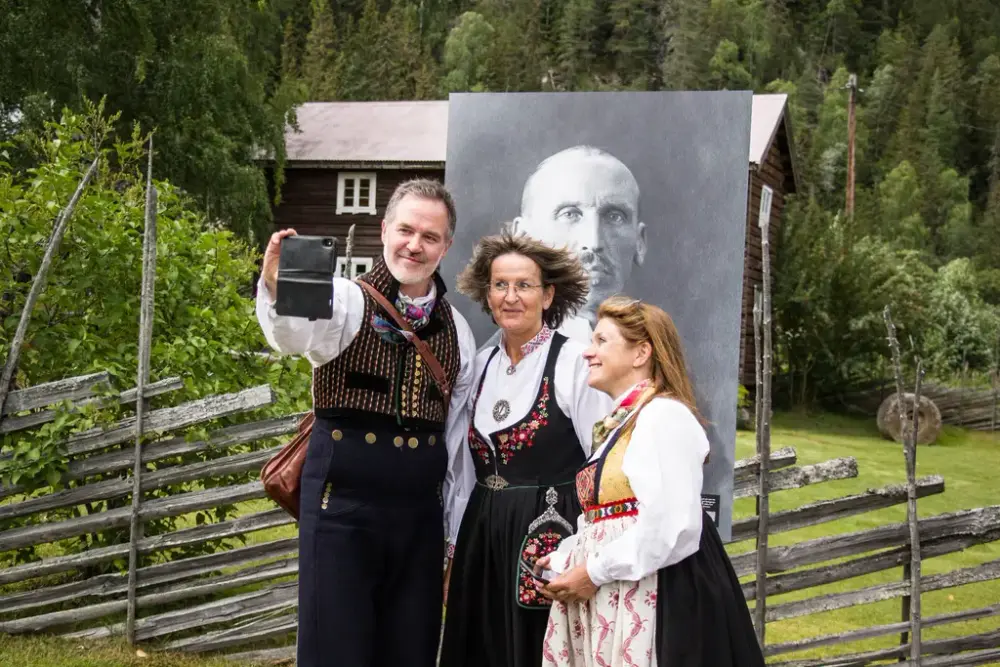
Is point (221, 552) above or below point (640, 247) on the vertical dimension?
below

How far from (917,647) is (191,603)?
11.6 ft

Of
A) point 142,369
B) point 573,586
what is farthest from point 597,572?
point 142,369

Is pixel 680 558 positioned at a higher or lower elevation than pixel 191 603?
higher

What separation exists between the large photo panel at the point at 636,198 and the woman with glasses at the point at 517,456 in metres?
0.73

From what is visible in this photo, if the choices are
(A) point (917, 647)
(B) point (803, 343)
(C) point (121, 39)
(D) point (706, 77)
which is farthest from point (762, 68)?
(A) point (917, 647)

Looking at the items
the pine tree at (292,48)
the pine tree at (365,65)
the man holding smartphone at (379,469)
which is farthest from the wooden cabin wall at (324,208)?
the pine tree at (292,48)

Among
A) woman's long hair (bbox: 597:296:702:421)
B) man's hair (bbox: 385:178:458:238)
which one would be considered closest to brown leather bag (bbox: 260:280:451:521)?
man's hair (bbox: 385:178:458:238)

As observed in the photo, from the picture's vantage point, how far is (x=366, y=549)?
8.66 feet

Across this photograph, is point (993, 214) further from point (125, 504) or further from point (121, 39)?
point (125, 504)

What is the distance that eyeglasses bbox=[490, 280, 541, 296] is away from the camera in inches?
112

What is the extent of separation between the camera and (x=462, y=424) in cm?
288

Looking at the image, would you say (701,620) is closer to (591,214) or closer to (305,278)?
(305,278)

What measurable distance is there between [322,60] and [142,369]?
44529 mm

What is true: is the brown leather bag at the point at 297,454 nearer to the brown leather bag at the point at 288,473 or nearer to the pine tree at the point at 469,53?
the brown leather bag at the point at 288,473
